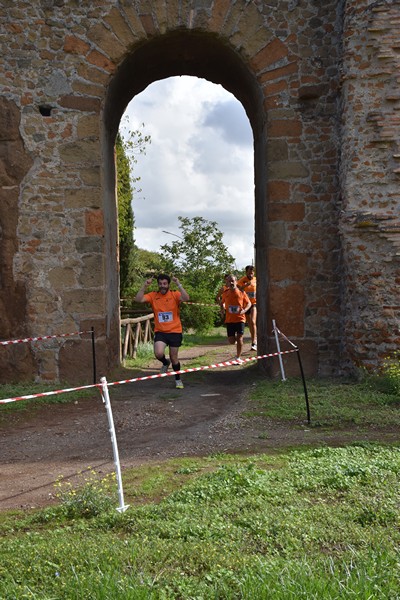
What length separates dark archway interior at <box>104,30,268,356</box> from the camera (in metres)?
9.59

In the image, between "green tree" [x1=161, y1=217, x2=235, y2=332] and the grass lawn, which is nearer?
the grass lawn

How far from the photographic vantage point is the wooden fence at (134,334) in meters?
13.6

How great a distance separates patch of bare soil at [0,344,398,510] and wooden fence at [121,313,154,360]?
4524 mm

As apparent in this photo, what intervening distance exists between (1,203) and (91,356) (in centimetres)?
255

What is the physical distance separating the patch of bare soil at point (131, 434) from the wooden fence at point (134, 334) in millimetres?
4524

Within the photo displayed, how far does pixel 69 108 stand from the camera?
360 inches

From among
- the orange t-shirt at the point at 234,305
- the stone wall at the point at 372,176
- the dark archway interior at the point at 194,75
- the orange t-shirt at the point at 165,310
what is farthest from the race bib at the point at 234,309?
the stone wall at the point at 372,176

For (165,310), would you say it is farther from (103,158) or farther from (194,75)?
(194,75)

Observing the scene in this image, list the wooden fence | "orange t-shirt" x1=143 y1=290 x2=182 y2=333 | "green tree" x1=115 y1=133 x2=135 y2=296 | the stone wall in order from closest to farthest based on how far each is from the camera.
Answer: the stone wall
"orange t-shirt" x1=143 y1=290 x2=182 y2=333
the wooden fence
"green tree" x1=115 y1=133 x2=135 y2=296

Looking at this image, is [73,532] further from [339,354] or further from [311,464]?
[339,354]

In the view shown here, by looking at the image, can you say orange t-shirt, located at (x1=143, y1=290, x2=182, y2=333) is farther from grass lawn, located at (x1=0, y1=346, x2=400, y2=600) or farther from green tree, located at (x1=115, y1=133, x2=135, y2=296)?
green tree, located at (x1=115, y1=133, x2=135, y2=296)

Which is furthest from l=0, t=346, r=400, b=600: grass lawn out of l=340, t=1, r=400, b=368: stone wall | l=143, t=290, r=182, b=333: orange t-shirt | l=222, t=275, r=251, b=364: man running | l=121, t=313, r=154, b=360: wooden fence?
l=121, t=313, r=154, b=360: wooden fence

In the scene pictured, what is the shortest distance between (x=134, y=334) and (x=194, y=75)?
6377mm

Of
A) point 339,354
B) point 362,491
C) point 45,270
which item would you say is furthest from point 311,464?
point 45,270
